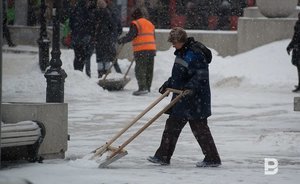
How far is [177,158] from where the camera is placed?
11977 millimetres

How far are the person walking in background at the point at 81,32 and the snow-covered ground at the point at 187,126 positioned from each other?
1017 millimetres

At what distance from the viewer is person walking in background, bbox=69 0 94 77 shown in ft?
76.0

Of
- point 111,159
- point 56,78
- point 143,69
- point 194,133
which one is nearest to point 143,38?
point 143,69

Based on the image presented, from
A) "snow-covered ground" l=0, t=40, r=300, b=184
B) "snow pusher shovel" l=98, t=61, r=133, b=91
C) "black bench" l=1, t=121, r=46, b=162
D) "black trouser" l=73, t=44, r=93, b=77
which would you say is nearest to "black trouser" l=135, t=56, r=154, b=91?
"snow-covered ground" l=0, t=40, r=300, b=184

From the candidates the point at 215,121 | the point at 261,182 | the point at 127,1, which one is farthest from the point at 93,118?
the point at 127,1

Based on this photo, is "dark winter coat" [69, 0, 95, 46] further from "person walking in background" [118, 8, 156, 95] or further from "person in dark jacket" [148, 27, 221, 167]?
"person in dark jacket" [148, 27, 221, 167]

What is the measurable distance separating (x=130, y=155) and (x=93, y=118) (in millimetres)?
4585

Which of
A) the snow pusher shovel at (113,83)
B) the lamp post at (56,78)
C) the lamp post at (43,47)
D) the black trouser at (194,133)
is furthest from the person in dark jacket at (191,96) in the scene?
the lamp post at (43,47)

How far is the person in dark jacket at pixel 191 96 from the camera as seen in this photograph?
1087cm

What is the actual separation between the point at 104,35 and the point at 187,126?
26.1 feet

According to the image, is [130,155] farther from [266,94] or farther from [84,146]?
[266,94]

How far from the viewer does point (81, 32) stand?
76.3 ft

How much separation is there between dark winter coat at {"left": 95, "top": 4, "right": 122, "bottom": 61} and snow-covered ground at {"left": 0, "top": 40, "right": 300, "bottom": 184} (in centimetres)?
105

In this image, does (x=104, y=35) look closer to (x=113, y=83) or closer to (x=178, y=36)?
(x=113, y=83)
